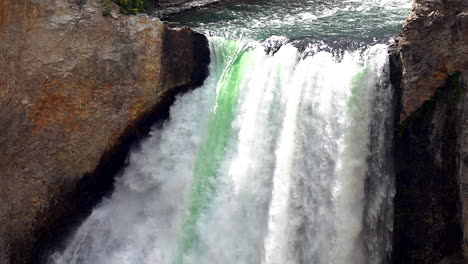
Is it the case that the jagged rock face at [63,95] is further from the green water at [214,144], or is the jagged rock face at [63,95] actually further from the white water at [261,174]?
the green water at [214,144]

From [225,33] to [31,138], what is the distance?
5596 mm

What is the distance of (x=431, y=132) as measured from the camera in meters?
9.53

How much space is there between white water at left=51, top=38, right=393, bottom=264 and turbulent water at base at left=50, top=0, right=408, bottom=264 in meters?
0.02

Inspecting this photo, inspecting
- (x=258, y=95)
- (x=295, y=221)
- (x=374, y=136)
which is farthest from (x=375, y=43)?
(x=295, y=221)

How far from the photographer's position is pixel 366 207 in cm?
977

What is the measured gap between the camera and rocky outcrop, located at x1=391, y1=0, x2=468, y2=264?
30.0 ft

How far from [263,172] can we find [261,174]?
6 centimetres

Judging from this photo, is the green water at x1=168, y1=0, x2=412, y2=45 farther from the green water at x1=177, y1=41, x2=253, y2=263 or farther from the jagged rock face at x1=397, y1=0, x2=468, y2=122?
the jagged rock face at x1=397, y1=0, x2=468, y2=122

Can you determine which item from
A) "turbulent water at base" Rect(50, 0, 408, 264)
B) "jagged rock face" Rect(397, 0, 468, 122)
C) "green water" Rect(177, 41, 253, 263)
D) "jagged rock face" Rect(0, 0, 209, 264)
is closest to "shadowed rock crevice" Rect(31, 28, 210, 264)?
"jagged rock face" Rect(0, 0, 209, 264)

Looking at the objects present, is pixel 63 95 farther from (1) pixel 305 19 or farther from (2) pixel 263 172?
(1) pixel 305 19

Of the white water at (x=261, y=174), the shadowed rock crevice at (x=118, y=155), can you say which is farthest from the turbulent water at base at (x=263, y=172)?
the shadowed rock crevice at (x=118, y=155)

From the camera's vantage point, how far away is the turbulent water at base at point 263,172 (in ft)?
31.9

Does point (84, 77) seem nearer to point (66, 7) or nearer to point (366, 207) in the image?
point (66, 7)

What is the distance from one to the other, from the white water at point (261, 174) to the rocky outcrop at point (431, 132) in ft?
1.09
